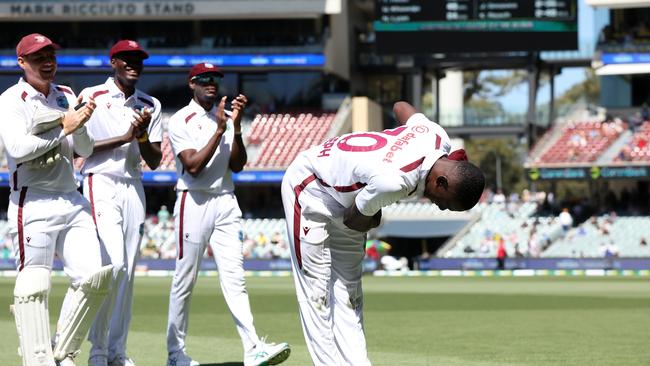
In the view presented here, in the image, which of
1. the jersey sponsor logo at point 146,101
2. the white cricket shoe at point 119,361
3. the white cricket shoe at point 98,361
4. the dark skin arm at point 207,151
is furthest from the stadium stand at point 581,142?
the white cricket shoe at point 98,361

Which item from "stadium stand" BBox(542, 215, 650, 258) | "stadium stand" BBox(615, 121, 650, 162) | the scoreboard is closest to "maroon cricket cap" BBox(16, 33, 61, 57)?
"stadium stand" BBox(542, 215, 650, 258)

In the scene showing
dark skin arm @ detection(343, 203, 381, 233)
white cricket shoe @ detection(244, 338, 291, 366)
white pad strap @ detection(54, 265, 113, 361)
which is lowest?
white cricket shoe @ detection(244, 338, 291, 366)

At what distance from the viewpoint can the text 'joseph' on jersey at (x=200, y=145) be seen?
1036 centimetres

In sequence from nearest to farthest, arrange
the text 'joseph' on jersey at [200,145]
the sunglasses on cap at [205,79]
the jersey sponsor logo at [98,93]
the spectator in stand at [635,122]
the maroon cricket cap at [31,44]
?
the maroon cricket cap at [31,44], the jersey sponsor logo at [98,93], the text 'joseph' on jersey at [200,145], the sunglasses on cap at [205,79], the spectator in stand at [635,122]

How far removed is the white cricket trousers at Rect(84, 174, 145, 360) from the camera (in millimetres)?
9227

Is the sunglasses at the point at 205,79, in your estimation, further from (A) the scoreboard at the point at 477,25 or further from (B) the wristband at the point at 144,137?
(A) the scoreboard at the point at 477,25

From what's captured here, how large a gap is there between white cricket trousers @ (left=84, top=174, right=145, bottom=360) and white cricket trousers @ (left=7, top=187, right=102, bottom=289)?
65 centimetres

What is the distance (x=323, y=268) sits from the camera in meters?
7.79

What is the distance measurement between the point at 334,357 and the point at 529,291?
17358 millimetres

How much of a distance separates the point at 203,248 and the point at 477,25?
3674cm

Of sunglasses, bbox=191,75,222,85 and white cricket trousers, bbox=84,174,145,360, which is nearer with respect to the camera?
white cricket trousers, bbox=84,174,145,360

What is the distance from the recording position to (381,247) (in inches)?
1620

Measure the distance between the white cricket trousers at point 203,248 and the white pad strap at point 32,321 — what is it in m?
1.87

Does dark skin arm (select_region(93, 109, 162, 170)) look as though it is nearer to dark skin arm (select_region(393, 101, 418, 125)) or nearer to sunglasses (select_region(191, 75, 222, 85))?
sunglasses (select_region(191, 75, 222, 85))
